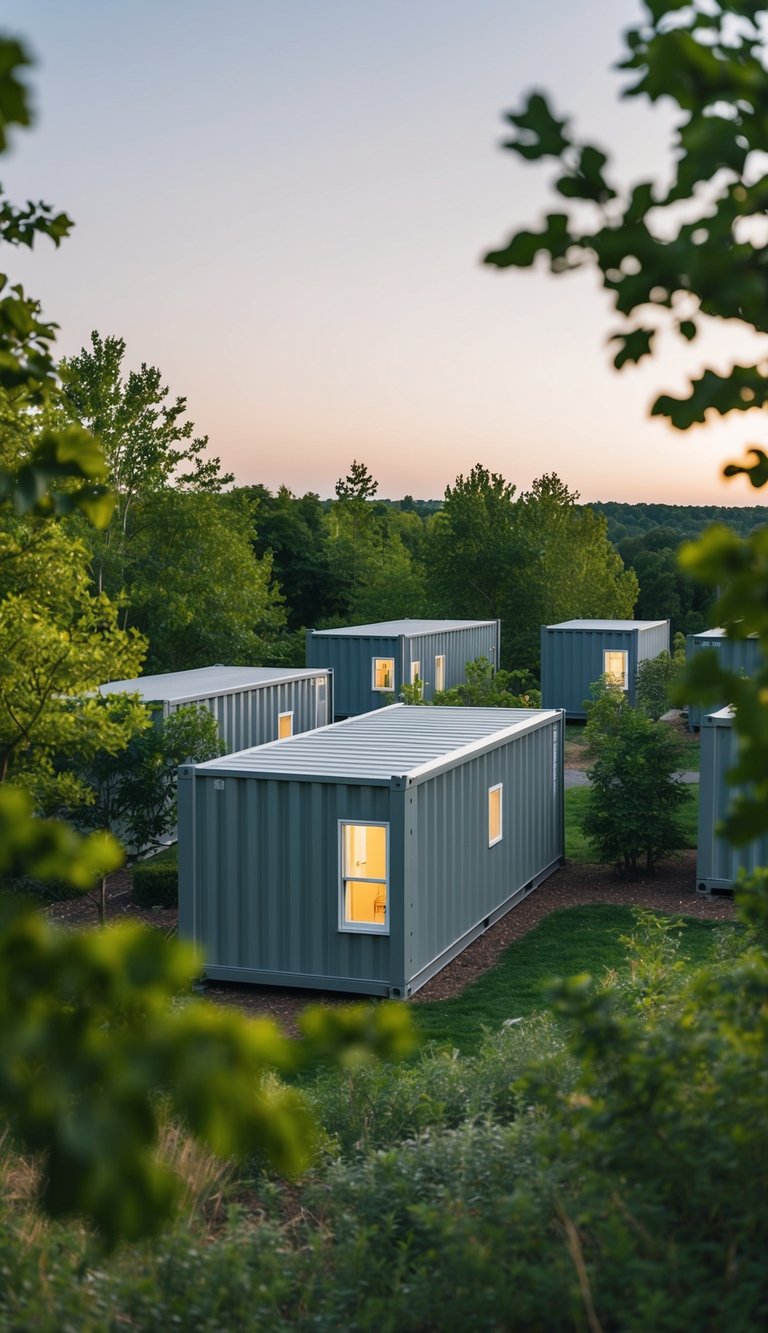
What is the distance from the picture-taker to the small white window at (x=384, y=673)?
3139cm

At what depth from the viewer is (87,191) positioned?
14.8 m

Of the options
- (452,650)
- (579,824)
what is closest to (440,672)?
(452,650)

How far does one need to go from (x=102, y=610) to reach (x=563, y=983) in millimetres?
9745

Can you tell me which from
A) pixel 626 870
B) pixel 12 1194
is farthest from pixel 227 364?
pixel 12 1194

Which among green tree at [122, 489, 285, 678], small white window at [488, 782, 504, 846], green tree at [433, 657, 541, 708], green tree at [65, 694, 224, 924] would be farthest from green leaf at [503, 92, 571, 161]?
green tree at [122, 489, 285, 678]

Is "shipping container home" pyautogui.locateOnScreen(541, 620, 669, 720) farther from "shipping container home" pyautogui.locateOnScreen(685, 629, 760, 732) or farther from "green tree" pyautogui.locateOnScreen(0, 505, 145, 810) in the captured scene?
"green tree" pyautogui.locateOnScreen(0, 505, 145, 810)

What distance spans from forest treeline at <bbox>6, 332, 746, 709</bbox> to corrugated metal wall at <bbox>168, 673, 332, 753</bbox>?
5.13 meters

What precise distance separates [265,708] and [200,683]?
1183 mm

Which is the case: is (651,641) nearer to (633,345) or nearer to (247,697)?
(247,697)

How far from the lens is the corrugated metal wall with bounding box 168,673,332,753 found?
64.5 ft

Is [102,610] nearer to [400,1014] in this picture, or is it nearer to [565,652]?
[400,1014]

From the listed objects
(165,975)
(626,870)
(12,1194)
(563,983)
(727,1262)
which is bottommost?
(626,870)

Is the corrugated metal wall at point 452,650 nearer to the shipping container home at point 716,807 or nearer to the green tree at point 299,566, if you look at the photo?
the shipping container home at point 716,807

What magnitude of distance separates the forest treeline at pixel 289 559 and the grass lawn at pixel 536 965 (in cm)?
1071
